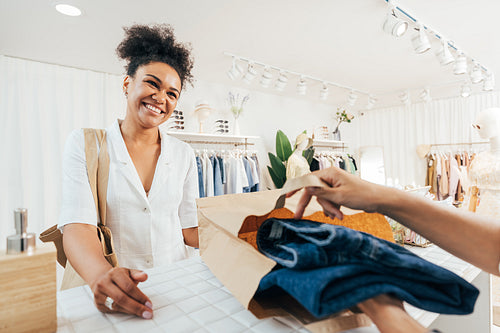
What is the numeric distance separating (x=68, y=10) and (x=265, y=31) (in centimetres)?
153

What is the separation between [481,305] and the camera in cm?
80

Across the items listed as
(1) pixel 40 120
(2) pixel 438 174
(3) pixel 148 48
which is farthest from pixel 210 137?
(2) pixel 438 174

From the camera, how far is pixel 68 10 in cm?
196

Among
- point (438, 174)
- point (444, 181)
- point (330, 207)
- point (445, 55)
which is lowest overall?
point (444, 181)

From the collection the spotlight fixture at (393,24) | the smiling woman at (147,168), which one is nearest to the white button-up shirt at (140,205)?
the smiling woman at (147,168)

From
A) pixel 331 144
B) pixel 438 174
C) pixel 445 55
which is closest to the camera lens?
pixel 445 55

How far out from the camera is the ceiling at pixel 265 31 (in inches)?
79.5

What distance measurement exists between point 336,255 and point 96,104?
351 centimetres

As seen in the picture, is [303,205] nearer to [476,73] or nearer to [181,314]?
[181,314]

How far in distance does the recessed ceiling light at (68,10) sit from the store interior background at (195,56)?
53mm

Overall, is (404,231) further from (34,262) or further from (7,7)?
(7,7)

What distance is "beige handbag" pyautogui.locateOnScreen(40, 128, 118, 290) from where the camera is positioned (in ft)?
2.92

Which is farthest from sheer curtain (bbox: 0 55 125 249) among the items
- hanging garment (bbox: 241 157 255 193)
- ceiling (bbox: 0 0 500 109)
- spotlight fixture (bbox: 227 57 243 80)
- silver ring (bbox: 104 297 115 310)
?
silver ring (bbox: 104 297 115 310)

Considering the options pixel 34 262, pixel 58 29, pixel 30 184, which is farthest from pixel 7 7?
pixel 34 262
